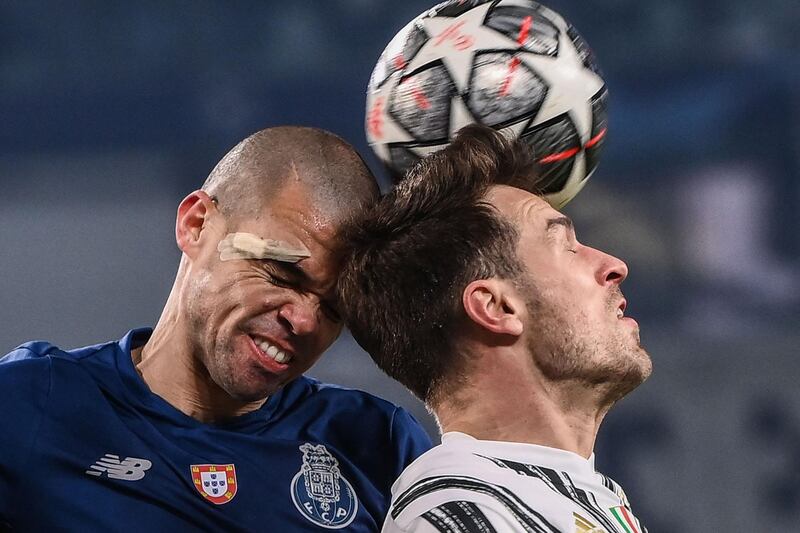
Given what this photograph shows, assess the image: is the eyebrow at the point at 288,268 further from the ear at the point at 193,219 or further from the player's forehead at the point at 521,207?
the player's forehead at the point at 521,207

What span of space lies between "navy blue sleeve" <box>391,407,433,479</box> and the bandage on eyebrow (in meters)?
0.50

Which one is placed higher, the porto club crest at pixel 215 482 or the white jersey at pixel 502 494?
the white jersey at pixel 502 494

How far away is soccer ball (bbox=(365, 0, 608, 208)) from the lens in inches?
83.9

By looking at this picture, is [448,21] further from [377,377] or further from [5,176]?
[5,176]

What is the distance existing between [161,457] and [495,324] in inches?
28.3

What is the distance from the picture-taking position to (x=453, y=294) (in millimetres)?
2049

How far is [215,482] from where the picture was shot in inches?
85.8

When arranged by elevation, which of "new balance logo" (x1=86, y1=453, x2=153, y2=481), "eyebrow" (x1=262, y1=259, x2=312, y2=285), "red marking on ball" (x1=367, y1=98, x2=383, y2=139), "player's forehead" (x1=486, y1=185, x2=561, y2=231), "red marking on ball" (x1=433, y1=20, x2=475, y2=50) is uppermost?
"red marking on ball" (x1=433, y1=20, x2=475, y2=50)

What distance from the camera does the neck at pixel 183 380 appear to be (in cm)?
226

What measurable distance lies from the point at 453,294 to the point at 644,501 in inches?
82.4

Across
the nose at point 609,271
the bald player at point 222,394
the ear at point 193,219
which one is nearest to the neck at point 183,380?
the bald player at point 222,394

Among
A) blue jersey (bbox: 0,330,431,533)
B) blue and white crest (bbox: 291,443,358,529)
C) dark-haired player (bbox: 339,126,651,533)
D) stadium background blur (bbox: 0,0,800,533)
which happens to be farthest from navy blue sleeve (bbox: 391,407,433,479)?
stadium background blur (bbox: 0,0,800,533)

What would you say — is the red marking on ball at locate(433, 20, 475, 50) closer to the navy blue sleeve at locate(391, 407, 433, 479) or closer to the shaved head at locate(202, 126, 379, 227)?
the shaved head at locate(202, 126, 379, 227)

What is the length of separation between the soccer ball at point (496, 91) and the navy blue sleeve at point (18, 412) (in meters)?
0.81
